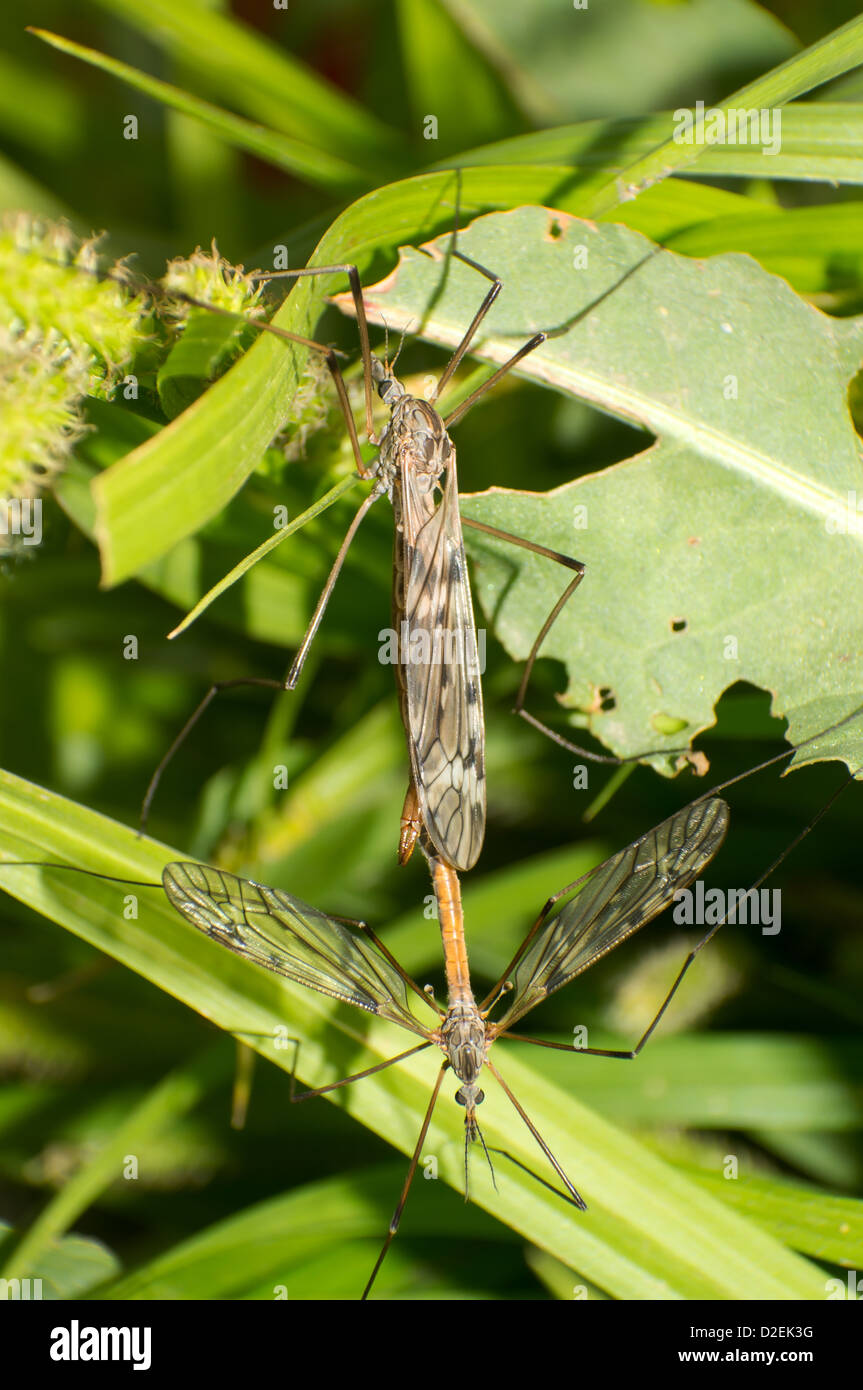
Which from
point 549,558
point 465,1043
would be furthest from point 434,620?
point 465,1043


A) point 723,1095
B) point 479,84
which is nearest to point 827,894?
point 723,1095

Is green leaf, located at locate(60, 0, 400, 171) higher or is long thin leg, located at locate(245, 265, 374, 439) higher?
green leaf, located at locate(60, 0, 400, 171)

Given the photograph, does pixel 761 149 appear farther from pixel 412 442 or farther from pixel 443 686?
pixel 443 686

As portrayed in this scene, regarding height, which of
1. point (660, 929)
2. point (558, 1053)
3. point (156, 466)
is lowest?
point (558, 1053)

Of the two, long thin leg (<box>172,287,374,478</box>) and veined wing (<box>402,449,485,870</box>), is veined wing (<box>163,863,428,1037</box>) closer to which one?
veined wing (<box>402,449,485,870</box>)

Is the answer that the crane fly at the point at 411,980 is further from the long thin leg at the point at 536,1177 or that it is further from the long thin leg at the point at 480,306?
the long thin leg at the point at 480,306

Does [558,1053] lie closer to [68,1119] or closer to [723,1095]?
[723,1095]

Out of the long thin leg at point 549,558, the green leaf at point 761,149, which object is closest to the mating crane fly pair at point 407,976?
the long thin leg at point 549,558

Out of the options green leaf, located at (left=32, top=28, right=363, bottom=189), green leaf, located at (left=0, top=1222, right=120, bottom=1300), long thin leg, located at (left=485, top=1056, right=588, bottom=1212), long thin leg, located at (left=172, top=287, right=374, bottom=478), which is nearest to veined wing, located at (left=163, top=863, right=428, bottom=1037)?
long thin leg, located at (left=485, top=1056, right=588, bottom=1212)
